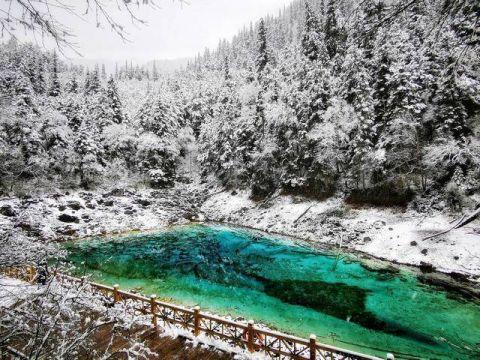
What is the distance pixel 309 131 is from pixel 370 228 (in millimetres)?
12666

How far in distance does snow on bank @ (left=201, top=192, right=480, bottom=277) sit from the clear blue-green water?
2.24 m

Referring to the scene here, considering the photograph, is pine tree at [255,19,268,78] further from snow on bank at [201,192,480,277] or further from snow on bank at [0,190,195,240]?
snow on bank at [0,190,195,240]

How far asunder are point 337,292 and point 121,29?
603 inches

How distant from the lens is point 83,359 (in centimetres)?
783

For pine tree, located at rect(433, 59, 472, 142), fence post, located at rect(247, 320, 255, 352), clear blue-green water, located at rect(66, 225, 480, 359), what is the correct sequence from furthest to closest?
1. pine tree, located at rect(433, 59, 472, 142)
2. clear blue-green water, located at rect(66, 225, 480, 359)
3. fence post, located at rect(247, 320, 255, 352)

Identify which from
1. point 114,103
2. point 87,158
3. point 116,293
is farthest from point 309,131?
point 114,103

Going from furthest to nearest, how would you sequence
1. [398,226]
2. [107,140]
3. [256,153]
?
[107,140], [256,153], [398,226]

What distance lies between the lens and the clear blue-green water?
10.8 m

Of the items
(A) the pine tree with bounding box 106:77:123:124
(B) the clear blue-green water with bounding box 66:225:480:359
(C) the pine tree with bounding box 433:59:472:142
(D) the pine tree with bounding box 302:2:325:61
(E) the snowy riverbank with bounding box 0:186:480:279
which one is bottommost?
(B) the clear blue-green water with bounding box 66:225:480:359

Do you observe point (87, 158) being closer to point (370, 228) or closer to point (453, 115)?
point (370, 228)

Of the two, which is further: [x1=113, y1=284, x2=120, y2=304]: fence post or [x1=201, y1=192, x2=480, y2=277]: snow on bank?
[x1=201, y1=192, x2=480, y2=277]: snow on bank

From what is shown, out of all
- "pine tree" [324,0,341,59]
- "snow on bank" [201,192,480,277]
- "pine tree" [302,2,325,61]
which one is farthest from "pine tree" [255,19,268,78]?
"snow on bank" [201,192,480,277]

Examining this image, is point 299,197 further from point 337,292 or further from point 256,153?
point 337,292

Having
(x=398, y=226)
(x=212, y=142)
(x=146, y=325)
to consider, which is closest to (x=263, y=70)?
(x=212, y=142)
